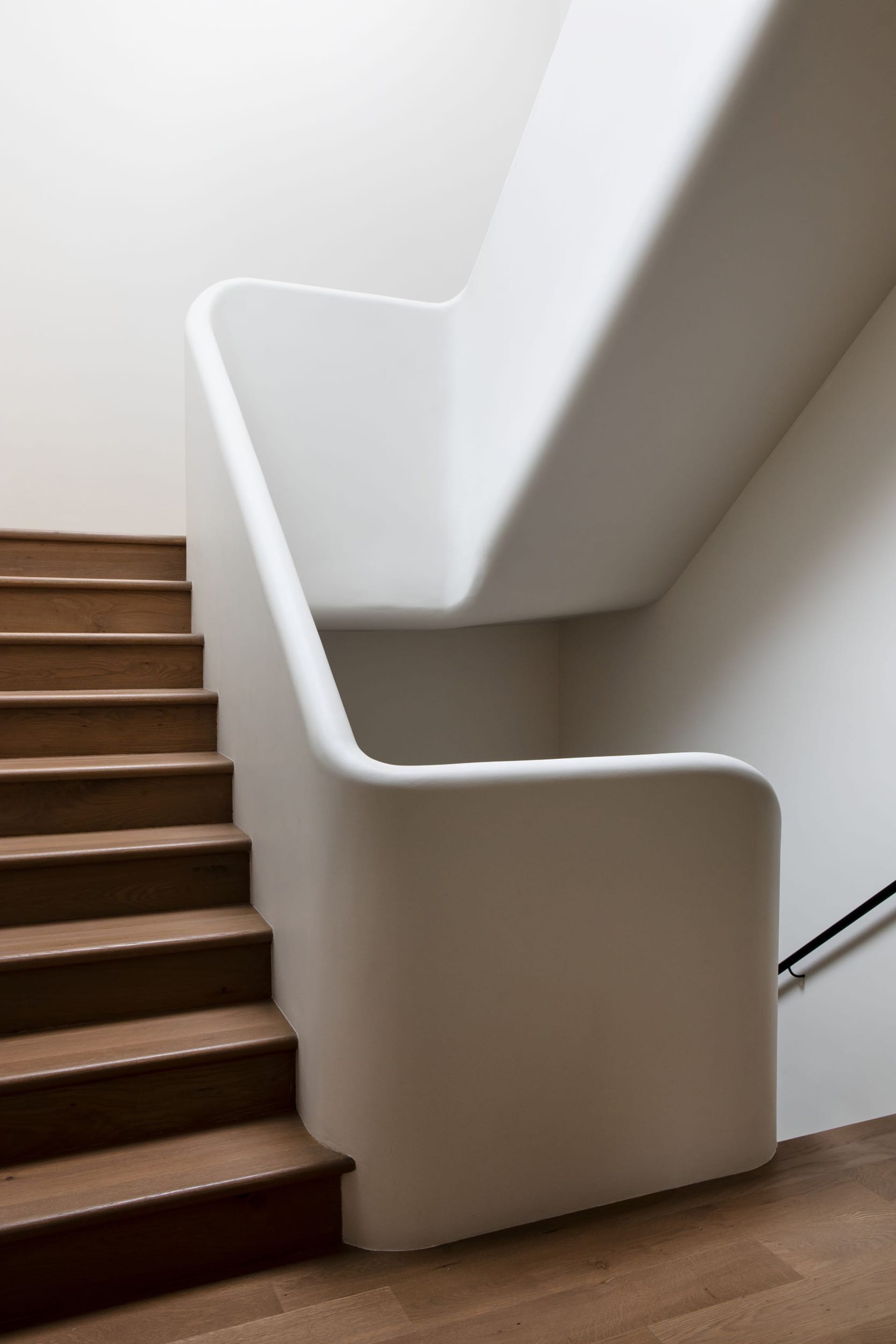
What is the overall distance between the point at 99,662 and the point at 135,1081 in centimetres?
145

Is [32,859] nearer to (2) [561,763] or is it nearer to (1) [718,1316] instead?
(2) [561,763]

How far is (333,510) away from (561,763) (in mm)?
2140

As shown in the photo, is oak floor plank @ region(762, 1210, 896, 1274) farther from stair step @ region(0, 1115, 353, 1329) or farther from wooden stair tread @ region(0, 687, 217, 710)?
wooden stair tread @ region(0, 687, 217, 710)

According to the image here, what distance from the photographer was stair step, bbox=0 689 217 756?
109 inches

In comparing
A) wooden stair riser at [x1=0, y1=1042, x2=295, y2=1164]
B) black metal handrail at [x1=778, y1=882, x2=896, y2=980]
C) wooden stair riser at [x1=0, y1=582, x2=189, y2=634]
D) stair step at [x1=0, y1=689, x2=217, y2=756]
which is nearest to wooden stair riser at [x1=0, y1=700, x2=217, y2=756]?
stair step at [x1=0, y1=689, x2=217, y2=756]

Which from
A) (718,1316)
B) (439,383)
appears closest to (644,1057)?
(718,1316)

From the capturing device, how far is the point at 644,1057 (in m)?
1.99

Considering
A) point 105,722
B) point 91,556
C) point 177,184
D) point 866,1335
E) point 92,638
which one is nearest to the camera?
point 866,1335

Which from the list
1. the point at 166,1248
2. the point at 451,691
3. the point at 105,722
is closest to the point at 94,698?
the point at 105,722

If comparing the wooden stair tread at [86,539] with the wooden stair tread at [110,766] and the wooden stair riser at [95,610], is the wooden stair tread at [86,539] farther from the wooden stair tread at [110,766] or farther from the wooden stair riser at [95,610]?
the wooden stair tread at [110,766]

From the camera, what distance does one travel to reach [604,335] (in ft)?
8.98

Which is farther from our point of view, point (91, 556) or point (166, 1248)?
point (91, 556)

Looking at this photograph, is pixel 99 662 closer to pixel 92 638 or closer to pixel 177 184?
pixel 92 638

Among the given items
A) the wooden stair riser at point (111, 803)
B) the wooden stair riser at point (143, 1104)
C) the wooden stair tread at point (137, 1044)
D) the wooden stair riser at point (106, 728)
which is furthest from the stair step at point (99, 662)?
the wooden stair riser at point (143, 1104)
